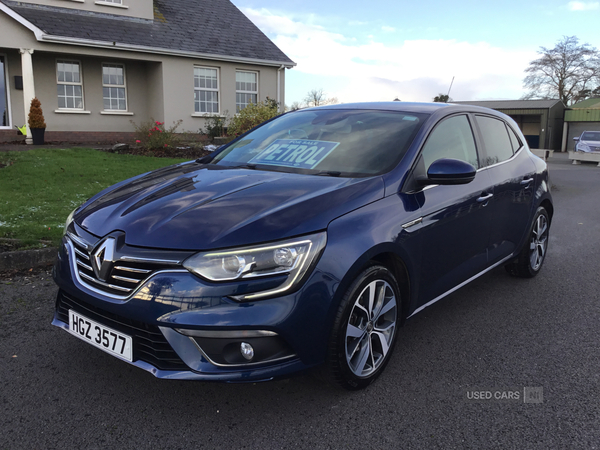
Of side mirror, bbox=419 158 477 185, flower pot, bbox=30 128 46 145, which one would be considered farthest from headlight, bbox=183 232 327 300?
flower pot, bbox=30 128 46 145

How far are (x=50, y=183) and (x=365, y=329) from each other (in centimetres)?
725

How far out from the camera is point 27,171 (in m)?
9.11

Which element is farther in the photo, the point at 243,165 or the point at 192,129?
the point at 192,129

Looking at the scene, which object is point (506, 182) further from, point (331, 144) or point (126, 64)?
point (126, 64)

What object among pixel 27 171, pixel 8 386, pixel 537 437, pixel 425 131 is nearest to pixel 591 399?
pixel 537 437

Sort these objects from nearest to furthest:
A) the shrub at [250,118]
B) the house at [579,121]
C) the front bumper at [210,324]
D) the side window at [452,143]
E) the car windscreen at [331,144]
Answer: the front bumper at [210,324] < the car windscreen at [331,144] < the side window at [452,143] < the shrub at [250,118] < the house at [579,121]

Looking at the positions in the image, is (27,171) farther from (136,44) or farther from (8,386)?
(136,44)

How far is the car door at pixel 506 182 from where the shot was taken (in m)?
3.99

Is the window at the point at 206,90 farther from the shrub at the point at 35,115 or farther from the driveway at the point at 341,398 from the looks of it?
the driveway at the point at 341,398

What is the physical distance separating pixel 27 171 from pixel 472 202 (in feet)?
27.1

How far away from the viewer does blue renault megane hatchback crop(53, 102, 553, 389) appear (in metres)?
2.36

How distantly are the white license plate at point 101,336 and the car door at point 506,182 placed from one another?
9.07ft

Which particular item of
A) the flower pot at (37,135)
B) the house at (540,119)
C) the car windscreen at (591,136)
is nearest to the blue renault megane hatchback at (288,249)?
the flower pot at (37,135)

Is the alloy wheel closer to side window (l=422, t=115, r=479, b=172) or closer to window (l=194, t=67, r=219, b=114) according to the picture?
side window (l=422, t=115, r=479, b=172)
